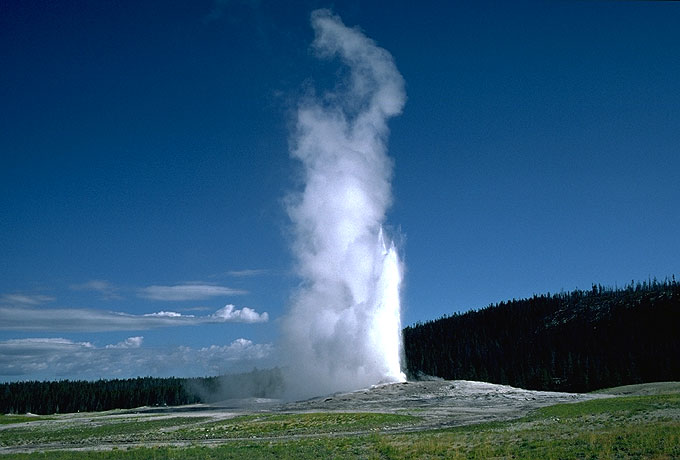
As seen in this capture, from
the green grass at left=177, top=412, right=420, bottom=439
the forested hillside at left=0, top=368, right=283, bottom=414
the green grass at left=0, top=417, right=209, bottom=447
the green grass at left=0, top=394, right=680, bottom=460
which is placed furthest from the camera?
the forested hillside at left=0, top=368, right=283, bottom=414

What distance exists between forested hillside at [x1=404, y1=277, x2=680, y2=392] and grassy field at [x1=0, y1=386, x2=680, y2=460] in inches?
2919

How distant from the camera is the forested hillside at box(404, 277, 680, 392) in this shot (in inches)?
4476

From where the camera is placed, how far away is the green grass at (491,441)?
82.2 ft

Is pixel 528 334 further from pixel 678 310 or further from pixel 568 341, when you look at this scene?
pixel 678 310

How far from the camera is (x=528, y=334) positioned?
18388 centimetres

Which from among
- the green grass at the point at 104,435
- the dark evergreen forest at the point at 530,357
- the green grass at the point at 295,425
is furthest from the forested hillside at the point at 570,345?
the green grass at the point at 104,435

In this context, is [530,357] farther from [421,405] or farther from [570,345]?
[421,405]

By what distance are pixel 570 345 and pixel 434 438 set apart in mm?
133607

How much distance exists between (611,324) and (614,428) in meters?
143

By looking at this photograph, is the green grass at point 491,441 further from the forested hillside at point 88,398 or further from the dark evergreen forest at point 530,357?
the forested hillside at point 88,398

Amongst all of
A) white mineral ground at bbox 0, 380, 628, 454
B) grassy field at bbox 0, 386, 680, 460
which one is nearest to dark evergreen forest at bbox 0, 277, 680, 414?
white mineral ground at bbox 0, 380, 628, 454

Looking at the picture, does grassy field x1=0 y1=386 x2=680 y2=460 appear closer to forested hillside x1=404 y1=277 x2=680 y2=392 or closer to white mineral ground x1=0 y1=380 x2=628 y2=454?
white mineral ground x1=0 y1=380 x2=628 y2=454

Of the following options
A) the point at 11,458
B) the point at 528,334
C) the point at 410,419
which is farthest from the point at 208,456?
the point at 528,334

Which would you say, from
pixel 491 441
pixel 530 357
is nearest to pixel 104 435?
pixel 491 441
